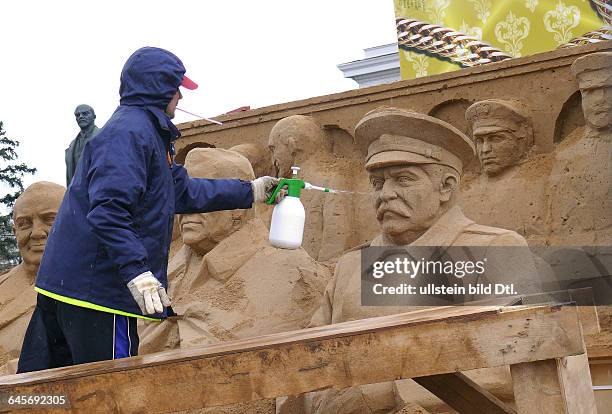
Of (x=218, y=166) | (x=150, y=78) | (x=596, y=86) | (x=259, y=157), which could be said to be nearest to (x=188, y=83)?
(x=150, y=78)

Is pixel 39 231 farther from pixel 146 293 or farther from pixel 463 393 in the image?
pixel 463 393

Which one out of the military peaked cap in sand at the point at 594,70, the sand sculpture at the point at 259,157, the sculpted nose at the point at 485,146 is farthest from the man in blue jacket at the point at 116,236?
the sand sculpture at the point at 259,157

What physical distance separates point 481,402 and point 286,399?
1.46 m

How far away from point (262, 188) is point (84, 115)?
620 centimetres

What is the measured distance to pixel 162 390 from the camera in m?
2.95

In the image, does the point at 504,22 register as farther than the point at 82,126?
No

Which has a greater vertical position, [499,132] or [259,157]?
[259,157]

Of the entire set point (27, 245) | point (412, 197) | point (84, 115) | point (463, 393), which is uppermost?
point (84, 115)

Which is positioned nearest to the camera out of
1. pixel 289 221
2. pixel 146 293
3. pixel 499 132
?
pixel 146 293

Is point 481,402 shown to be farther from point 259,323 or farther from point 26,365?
point 259,323

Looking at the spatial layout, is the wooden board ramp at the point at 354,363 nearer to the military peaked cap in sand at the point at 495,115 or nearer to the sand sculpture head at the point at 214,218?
the sand sculpture head at the point at 214,218

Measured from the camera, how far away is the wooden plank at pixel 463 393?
12.2 ft

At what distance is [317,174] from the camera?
8.85 m

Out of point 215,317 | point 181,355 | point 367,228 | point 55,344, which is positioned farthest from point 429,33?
point 181,355
